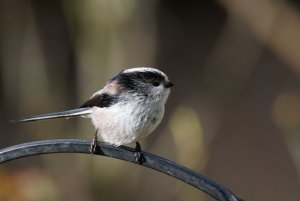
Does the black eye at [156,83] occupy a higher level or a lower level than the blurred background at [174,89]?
higher

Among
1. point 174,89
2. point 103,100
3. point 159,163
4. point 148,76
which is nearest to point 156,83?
point 148,76

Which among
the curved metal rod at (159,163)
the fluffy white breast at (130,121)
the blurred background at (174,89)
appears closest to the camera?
the curved metal rod at (159,163)

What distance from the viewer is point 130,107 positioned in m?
1.76

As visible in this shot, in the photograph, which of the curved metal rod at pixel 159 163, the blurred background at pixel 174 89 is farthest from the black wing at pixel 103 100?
the blurred background at pixel 174 89

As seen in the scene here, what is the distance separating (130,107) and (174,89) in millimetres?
1905

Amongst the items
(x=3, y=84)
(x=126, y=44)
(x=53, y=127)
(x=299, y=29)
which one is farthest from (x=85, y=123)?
(x=299, y=29)

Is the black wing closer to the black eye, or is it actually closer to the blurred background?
the black eye

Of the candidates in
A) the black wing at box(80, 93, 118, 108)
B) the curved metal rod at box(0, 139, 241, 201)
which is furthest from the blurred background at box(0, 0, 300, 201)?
the curved metal rod at box(0, 139, 241, 201)

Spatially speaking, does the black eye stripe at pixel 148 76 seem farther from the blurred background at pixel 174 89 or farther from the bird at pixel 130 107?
the blurred background at pixel 174 89

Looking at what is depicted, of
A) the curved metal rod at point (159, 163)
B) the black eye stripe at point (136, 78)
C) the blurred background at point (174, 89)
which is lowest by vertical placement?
the blurred background at point (174, 89)

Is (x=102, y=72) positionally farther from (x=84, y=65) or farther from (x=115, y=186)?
(x=115, y=186)

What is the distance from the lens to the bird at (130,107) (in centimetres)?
175

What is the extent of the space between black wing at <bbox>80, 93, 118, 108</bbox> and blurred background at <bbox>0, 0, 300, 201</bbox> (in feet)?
1.92

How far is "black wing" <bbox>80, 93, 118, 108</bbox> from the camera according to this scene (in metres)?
1.79
